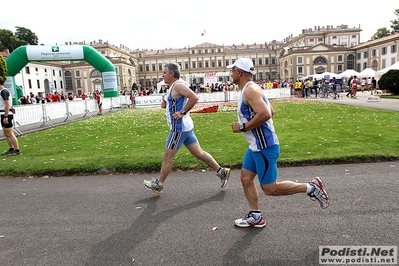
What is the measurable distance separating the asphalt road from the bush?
84.1 ft

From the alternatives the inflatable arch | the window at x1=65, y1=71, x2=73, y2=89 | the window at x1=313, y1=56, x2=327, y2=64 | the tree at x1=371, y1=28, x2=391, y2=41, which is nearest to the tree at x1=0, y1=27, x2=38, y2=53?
the window at x1=65, y1=71, x2=73, y2=89

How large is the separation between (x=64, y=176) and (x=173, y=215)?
124 inches

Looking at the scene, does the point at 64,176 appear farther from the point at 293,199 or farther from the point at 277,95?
the point at 277,95

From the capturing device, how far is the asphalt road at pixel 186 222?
2988 mm

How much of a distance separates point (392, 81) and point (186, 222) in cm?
2911

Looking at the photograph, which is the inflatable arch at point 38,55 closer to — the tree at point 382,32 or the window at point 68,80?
the window at point 68,80

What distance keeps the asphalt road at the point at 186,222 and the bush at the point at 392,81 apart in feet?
84.1

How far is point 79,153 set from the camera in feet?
24.7

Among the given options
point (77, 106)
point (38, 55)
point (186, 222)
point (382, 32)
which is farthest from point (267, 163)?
point (382, 32)

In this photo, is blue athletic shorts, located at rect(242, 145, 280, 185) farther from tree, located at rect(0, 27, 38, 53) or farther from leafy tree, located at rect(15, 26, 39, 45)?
leafy tree, located at rect(15, 26, 39, 45)

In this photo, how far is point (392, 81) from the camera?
26.9 m

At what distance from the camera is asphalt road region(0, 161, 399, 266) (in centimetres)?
299

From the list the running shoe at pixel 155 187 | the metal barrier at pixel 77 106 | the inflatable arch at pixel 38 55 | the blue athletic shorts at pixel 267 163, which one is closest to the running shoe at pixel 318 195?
the blue athletic shorts at pixel 267 163

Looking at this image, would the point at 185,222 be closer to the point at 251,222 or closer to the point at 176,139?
the point at 251,222
